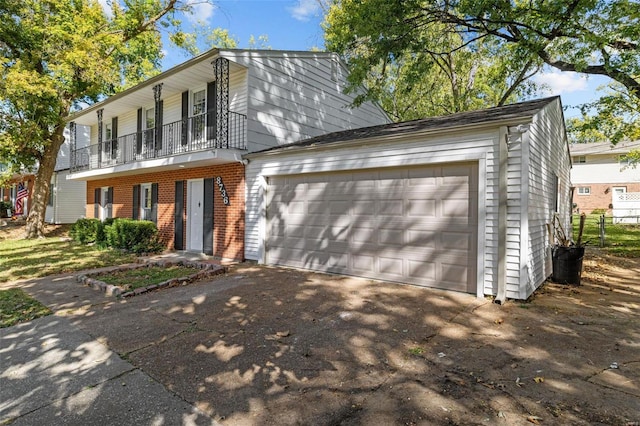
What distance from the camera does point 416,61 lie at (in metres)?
12.0

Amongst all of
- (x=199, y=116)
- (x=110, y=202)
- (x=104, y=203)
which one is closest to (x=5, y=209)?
(x=104, y=203)

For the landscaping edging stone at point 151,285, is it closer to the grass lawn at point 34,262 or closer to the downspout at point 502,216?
the grass lawn at point 34,262

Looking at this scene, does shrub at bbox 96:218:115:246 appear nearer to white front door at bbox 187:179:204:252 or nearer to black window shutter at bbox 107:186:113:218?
black window shutter at bbox 107:186:113:218

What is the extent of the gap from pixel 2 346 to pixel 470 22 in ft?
40.6

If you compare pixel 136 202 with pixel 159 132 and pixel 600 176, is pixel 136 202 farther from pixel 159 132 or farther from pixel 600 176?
pixel 600 176

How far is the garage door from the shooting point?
5918 millimetres

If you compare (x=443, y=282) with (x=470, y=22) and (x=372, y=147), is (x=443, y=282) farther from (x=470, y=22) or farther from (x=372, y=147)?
(x=470, y=22)

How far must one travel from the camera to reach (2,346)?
4.14 metres

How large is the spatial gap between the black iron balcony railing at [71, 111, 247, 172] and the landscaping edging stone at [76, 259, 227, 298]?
10.9 ft

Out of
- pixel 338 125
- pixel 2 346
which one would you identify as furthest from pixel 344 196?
pixel 338 125

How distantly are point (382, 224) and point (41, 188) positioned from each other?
16.7m

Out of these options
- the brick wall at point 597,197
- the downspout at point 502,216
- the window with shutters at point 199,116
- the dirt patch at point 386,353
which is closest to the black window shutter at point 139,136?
the window with shutters at point 199,116

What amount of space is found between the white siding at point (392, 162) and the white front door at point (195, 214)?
242 cm

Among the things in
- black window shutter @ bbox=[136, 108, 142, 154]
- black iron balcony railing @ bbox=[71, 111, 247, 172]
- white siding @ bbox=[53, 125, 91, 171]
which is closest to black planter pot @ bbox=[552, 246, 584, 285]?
black iron balcony railing @ bbox=[71, 111, 247, 172]
